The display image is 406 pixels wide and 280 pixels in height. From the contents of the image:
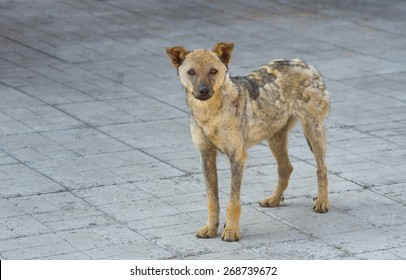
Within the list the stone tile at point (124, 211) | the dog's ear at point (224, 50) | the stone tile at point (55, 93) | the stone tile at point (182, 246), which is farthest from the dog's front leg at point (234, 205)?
the stone tile at point (55, 93)

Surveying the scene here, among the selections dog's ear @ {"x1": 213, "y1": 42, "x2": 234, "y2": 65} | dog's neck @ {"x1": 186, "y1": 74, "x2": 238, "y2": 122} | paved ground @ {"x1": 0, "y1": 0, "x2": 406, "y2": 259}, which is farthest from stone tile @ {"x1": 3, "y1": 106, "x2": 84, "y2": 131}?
dog's ear @ {"x1": 213, "y1": 42, "x2": 234, "y2": 65}

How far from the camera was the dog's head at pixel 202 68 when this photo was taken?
9031 mm

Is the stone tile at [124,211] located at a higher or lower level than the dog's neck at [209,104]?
Result: lower

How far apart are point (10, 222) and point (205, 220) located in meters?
1.71

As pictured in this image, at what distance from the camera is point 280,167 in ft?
34.4

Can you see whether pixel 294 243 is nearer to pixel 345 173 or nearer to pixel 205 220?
pixel 205 220

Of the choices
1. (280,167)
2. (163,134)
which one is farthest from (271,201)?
(163,134)

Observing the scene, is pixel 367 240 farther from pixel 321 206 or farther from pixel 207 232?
pixel 207 232

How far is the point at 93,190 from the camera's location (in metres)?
10.9

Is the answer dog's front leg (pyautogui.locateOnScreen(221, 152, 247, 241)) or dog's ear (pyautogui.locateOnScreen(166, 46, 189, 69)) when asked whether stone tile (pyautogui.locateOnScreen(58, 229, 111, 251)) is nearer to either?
dog's front leg (pyautogui.locateOnScreen(221, 152, 247, 241))

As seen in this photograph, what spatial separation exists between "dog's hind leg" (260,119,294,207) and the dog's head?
4.40ft

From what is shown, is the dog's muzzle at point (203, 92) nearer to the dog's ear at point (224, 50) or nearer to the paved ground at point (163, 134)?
the dog's ear at point (224, 50)
